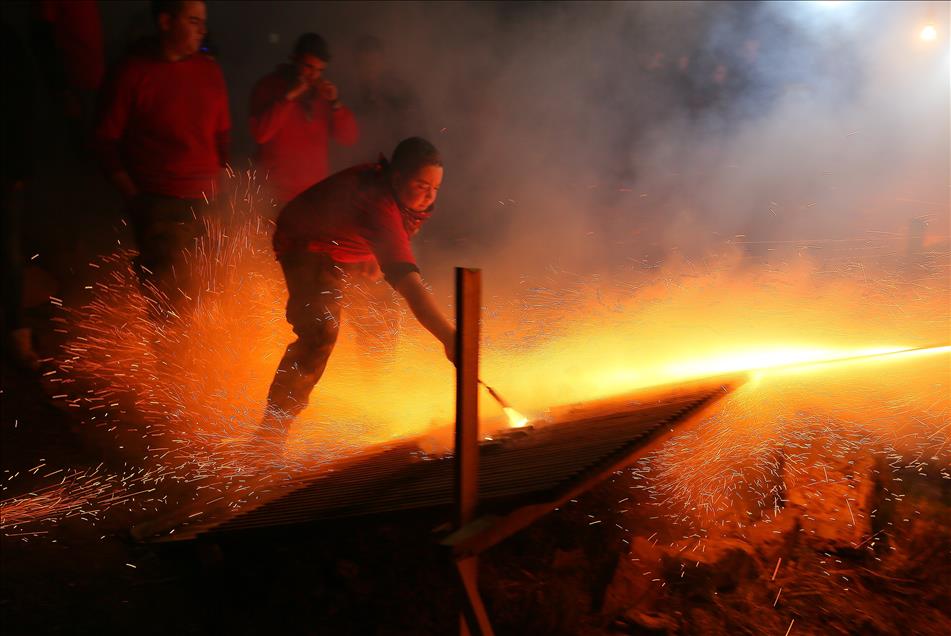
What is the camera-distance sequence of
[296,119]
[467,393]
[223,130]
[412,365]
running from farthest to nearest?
[412,365], [296,119], [223,130], [467,393]

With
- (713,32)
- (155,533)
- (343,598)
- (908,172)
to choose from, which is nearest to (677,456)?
(343,598)

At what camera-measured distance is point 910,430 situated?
4832mm

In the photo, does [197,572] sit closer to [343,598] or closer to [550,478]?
[343,598]

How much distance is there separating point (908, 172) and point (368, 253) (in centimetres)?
543

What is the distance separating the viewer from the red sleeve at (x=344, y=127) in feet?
20.4

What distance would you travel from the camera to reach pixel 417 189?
560 cm

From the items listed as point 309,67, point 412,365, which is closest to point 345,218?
point 412,365

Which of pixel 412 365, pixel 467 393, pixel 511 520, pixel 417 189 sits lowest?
pixel 511 520

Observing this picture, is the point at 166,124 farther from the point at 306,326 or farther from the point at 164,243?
the point at 306,326

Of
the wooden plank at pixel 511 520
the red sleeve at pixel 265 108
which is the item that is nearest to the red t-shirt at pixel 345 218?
the red sleeve at pixel 265 108

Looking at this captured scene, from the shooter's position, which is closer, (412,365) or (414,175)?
(414,175)

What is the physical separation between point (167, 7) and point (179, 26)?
0.53ft

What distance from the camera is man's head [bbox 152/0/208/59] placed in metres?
5.57

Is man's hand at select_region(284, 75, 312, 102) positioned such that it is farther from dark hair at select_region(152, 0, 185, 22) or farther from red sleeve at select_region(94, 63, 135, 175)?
red sleeve at select_region(94, 63, 135, 175)
